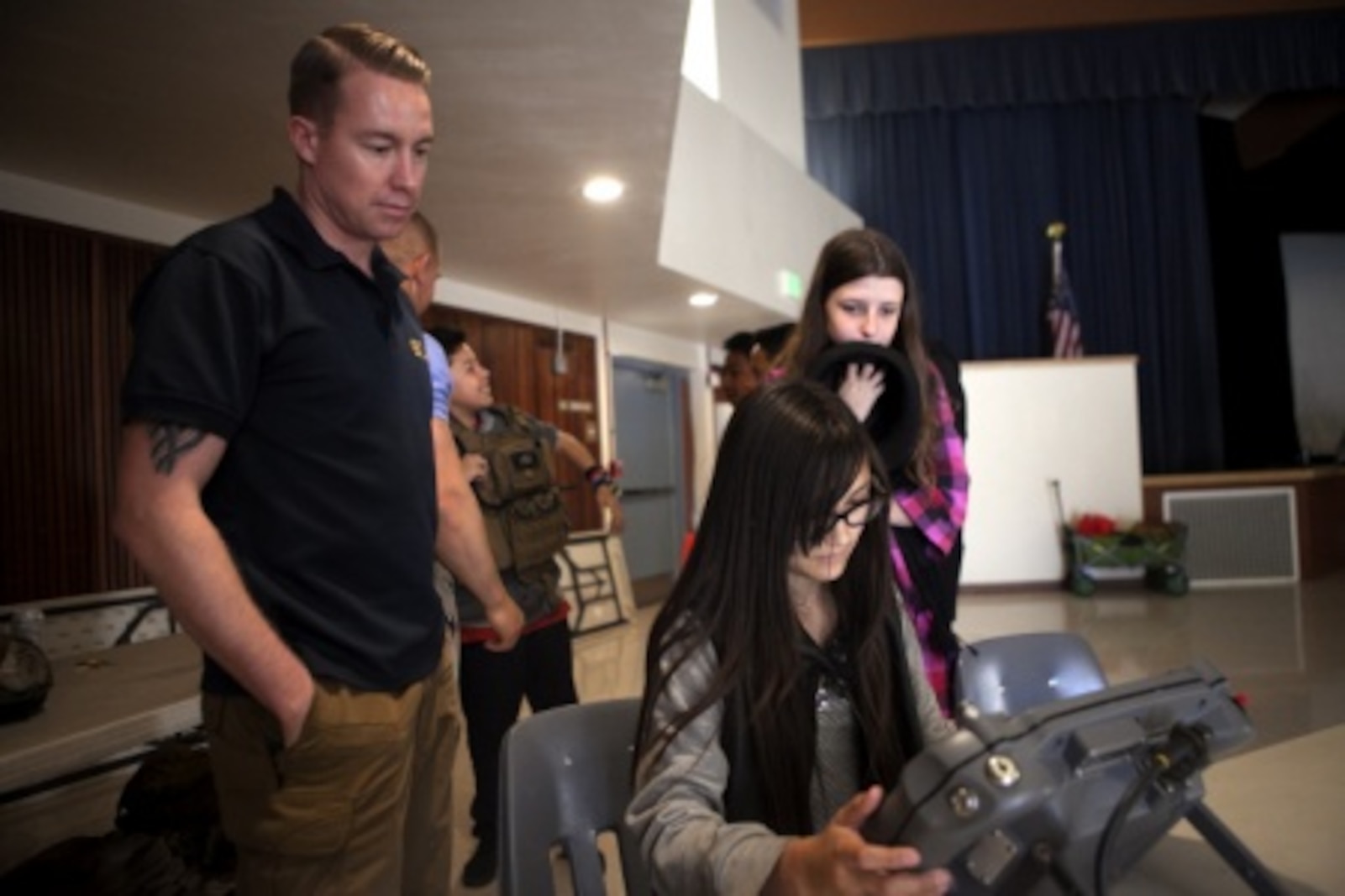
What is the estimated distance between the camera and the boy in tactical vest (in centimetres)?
233

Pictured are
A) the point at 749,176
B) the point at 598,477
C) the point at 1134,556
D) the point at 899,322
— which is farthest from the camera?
the point at 1134,556

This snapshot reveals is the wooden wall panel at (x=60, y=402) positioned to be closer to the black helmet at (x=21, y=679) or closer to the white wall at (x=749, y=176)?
the black helmet at (x=21, y=679)

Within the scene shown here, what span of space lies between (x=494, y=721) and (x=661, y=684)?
1.50m

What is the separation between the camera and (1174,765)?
572 mm

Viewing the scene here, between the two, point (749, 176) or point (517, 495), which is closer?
point (517, 495)

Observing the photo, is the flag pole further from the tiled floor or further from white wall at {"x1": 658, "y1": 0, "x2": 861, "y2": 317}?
the tiled floor

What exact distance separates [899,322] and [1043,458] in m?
5.97

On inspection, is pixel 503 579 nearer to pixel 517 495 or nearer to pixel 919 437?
pixel 517 495

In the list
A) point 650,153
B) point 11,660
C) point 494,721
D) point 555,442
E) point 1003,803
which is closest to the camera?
point 1003,803

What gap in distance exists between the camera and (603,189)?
11.9 feet

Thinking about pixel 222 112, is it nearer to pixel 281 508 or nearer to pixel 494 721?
pixel 494 721

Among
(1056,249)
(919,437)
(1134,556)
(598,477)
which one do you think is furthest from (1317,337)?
(919,437)

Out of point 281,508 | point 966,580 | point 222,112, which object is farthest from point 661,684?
point 966,580

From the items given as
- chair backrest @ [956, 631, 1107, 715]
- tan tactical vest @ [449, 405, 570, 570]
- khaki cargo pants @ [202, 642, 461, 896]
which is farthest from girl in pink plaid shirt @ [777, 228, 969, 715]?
tan tactical vest @ [449, 405, 570, 570]
